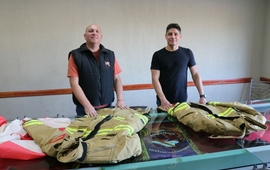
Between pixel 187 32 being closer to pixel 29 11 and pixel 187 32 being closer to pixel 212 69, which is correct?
pixel 212 69

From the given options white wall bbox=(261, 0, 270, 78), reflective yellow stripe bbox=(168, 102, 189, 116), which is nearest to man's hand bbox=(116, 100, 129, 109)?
reflective yellow stripe bbox=(168, 102, 189, 116)

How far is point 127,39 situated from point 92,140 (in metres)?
2.12

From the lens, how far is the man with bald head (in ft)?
5.77

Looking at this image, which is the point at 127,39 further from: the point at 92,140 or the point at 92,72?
the point at 92,140

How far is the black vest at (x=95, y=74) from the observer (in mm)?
1776

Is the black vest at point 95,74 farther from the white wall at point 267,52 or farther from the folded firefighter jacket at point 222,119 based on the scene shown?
the white wall at point 267,52

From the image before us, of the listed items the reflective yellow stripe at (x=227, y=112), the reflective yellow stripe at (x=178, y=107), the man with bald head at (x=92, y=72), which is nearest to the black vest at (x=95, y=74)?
the man with bald head at (x=92, y=72)

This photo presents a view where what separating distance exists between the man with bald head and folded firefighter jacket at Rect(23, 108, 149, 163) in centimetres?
56

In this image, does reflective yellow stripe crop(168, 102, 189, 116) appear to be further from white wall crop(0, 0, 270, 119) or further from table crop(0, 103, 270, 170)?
white wall crop(0, 0, 270, 119)

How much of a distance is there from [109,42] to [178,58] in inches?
45.6

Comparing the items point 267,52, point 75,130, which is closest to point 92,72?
point 75,130

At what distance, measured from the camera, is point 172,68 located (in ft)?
6.67

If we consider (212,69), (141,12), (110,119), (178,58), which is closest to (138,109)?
(110,119)

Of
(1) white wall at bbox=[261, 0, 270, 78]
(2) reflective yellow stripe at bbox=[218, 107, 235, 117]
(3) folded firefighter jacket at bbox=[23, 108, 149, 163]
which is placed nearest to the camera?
(3) folded firefighter jacket at bbox=[23, 108, 149, 163]
